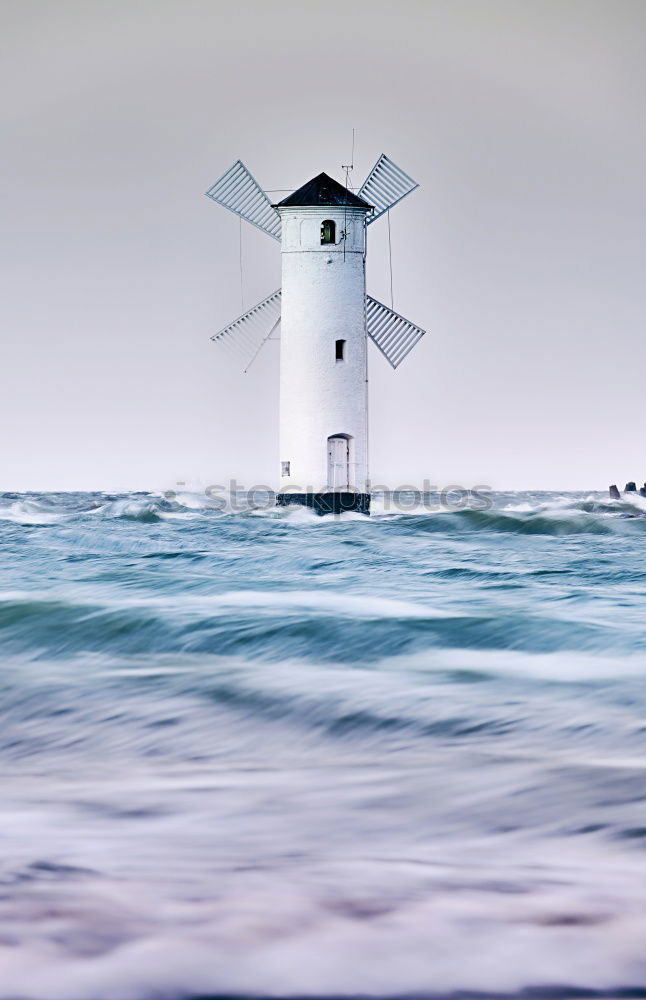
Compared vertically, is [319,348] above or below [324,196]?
below

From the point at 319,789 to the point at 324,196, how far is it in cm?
2680

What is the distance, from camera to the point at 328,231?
28969 mm

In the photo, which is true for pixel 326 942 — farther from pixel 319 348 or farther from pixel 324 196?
pixel 324 196

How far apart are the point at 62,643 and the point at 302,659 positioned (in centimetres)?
141

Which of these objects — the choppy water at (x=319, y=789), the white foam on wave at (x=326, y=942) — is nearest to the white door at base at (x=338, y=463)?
the choppy water at (x=319, y=789)

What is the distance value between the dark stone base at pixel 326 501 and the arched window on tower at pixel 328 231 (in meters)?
5.86

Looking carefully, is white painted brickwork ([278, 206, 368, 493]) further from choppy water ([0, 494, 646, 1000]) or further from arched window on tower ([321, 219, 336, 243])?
choppy water ([0, 494, 646, 1000])

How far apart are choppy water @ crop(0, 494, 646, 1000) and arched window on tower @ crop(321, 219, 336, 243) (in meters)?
19.3

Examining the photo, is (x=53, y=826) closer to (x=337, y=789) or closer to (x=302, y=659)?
(x=337, y=789)

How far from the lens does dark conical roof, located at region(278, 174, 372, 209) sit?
29.1m

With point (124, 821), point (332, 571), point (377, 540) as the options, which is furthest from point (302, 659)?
point (377, 540)

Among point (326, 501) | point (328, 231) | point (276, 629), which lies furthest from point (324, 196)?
point (276, 629)

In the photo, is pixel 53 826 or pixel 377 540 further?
pixel 377 540

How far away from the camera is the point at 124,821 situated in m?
3.02
